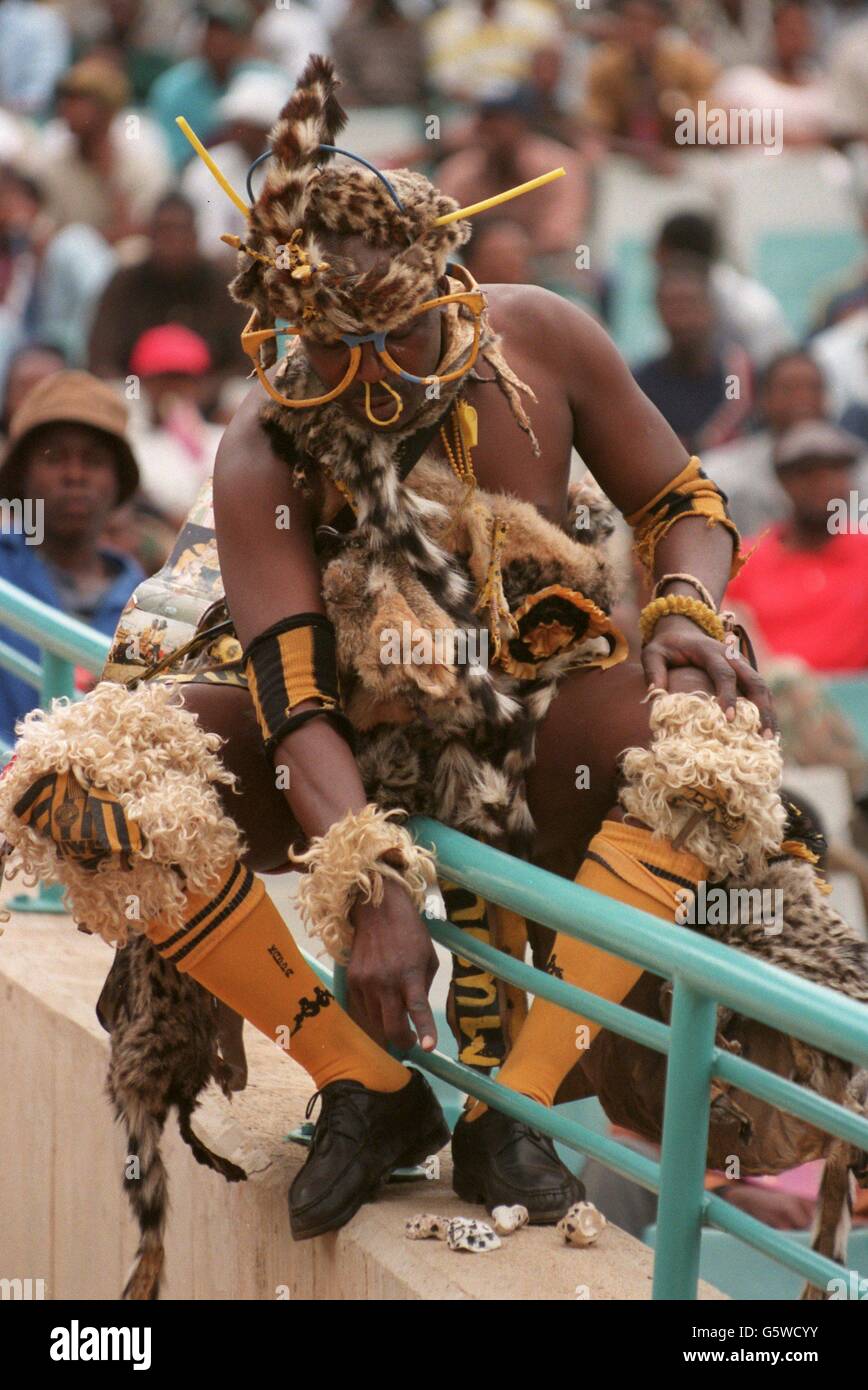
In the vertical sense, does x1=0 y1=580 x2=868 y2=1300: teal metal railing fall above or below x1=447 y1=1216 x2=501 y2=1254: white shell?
above

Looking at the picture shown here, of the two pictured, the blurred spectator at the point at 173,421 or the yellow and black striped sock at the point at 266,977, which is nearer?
the yellow and black striped sock at the point at 266,977

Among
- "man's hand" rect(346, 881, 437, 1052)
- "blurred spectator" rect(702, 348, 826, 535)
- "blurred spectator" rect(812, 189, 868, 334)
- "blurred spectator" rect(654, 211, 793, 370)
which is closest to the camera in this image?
"man's hand" rect(346, 881, 437, 1052)

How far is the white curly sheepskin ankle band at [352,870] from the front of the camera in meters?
2.48

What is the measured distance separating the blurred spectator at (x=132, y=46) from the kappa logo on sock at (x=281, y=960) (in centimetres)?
783

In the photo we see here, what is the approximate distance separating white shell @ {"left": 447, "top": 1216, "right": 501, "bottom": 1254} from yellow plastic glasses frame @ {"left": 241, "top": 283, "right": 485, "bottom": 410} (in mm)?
1085

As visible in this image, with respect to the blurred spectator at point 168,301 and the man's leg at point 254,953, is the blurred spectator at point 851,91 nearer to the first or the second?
the blurred spectator at point 168,301

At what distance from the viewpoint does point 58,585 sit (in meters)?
4.98

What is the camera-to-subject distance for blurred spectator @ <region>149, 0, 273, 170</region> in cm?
920

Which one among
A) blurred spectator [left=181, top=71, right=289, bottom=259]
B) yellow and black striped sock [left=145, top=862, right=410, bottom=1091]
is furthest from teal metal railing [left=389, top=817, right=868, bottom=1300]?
blurred spectator [left=181, top=71, right=289, bottom=259]

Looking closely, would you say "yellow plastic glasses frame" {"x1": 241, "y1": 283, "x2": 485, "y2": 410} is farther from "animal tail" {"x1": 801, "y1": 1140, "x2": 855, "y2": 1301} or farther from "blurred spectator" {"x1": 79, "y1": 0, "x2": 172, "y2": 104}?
"blurred spectator" {"x1": 79, "y1": 0, "x2": 172, "y2": 104}

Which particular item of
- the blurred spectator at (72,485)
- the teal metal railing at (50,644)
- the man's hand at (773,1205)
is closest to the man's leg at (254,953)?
the teal metal railing at (50,644)
